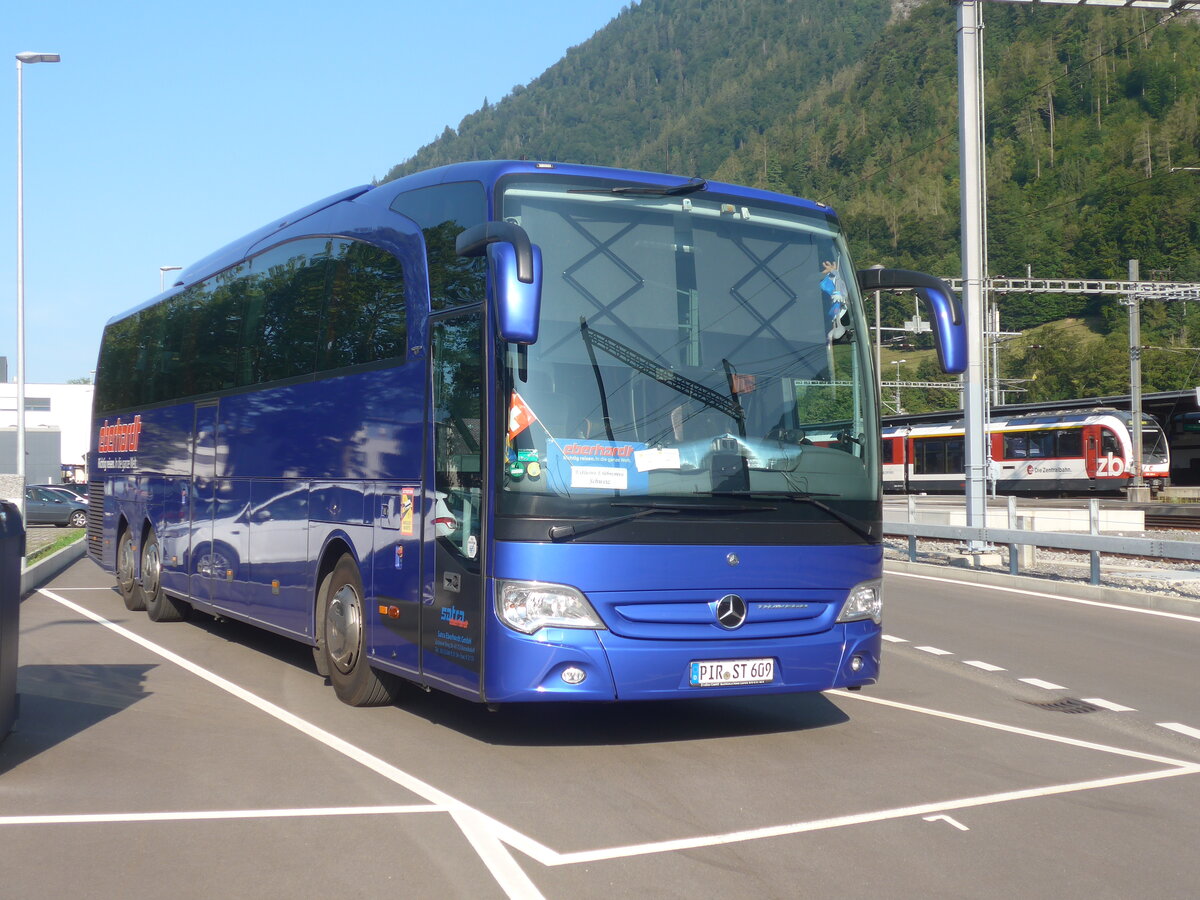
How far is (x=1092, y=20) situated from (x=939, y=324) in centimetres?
15844

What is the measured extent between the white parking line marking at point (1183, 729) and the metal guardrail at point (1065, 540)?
24.5 ft

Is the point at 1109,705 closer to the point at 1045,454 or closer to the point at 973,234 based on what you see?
the point at 973,234

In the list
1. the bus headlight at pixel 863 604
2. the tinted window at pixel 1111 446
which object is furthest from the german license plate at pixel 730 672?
the tinted window at pixel 1111 446

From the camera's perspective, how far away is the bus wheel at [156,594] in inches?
603

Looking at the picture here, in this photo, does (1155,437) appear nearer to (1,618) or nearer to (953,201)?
(1,618)

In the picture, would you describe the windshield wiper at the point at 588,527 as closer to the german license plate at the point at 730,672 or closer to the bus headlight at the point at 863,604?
the german license plate at the point at 730,672

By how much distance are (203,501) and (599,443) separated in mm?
7010

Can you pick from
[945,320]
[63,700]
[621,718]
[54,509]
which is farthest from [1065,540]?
[54,509]

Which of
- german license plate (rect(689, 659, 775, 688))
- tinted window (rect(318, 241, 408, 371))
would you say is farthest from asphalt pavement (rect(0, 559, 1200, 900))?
tinted window (rect(318, 241, 408, 371))

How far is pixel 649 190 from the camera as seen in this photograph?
8.30 meters

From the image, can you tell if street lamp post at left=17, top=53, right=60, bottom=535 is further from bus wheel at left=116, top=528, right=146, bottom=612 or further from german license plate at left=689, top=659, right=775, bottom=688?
german license plate at left=689, top=659, right=775, bottom=688

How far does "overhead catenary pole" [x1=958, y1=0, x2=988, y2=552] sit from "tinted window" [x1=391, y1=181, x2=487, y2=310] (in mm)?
14277

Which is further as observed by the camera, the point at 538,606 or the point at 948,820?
the point at 538,606

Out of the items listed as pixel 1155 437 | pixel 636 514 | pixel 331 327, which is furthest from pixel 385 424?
pixel 1155 437
